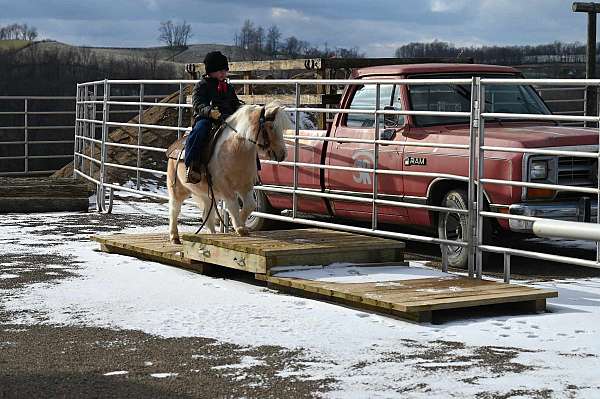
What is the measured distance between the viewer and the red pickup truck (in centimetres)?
1044

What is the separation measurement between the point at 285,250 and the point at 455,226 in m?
2.21

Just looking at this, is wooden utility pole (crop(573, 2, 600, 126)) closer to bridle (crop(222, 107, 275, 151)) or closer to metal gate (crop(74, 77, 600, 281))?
metal gate (crop(74, 77, 600, 281))

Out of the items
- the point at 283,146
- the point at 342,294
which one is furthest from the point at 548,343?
the point at 283,146

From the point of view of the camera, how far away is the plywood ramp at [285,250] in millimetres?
9914

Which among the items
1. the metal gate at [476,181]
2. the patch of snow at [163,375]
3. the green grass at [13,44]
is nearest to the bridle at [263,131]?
the metal gate at [476,181]

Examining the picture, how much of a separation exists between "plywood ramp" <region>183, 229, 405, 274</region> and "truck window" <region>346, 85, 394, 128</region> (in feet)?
5.73

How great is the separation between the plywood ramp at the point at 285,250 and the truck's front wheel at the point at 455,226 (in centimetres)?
80

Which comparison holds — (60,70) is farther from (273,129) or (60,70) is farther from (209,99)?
(273,129)

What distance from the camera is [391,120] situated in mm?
11969

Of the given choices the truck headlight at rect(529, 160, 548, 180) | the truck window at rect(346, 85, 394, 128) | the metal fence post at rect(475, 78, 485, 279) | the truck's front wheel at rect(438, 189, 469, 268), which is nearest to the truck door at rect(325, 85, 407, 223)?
the truck window at rect(346, 85, 394, 128)

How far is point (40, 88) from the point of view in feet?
184

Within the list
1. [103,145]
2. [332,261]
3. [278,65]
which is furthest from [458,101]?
[103,145]

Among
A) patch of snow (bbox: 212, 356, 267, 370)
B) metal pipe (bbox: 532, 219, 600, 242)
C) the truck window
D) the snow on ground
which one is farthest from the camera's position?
the truck window

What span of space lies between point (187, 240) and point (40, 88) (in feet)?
155
